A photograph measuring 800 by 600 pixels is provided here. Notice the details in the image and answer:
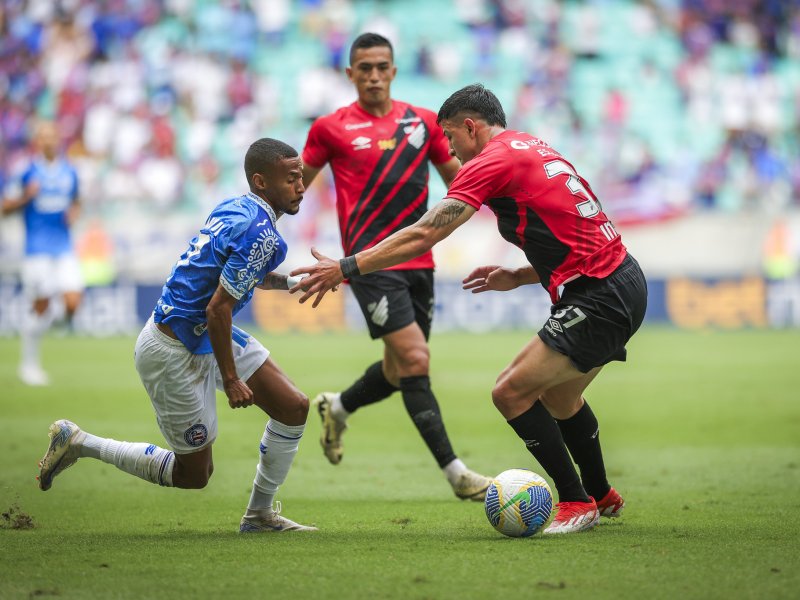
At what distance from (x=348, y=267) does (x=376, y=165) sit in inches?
102

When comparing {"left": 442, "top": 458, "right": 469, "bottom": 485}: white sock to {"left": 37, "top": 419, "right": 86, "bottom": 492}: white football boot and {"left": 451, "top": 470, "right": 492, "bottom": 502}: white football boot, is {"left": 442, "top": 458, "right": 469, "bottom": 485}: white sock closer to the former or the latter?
{"left": 451, "top": 470, "right": 492, "bottom": 502}: white football boot

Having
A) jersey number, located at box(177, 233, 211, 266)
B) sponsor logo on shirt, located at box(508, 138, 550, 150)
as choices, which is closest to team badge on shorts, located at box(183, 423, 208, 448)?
jersey number, located at box(177, 233, 211, 266)

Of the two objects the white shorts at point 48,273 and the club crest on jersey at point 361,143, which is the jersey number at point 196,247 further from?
the white shorts at point 48,273

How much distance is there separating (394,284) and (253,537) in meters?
2.55

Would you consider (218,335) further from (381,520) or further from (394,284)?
(394,284)

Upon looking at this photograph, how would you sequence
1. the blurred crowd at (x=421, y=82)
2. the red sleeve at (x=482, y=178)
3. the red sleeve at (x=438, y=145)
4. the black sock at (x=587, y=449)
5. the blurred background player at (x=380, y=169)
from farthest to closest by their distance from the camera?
1. the blurred crowd at (x=421, y=82)
2. the red sleeve at (x=438, y=145)
3. the blurred background player at (x=380, y=169)
4. the black sock at (x=587, y=449)
5. the red sleeve at (x=482, y=178)

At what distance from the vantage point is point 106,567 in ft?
16.6

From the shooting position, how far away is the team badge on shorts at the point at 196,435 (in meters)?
5.97

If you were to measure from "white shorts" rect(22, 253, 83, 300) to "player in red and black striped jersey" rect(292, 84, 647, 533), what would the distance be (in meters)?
10.2

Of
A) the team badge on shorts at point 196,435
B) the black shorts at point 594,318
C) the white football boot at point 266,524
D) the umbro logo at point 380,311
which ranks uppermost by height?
the black shorts at point 594,318

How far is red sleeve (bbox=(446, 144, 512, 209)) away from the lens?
5812 millimetres

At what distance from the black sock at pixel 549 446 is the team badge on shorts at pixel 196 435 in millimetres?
1628

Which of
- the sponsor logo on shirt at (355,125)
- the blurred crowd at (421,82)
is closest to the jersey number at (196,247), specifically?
the sponsor logo on shirt at (355,125)

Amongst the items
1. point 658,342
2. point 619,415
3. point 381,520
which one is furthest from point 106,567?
point 658,342
